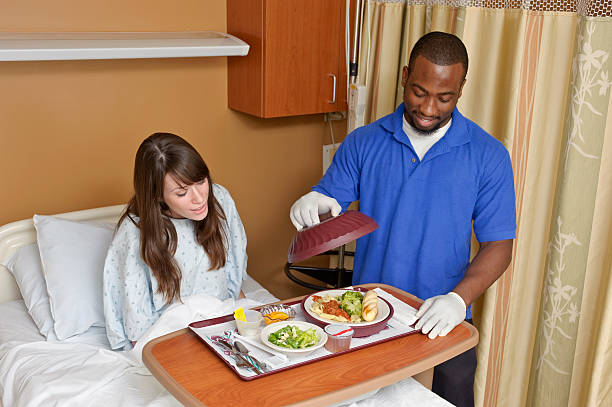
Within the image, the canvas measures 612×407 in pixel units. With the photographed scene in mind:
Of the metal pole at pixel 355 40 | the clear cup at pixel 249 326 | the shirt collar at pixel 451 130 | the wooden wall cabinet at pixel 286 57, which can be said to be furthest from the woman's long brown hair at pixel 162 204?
the metal pole at pixel 355 40

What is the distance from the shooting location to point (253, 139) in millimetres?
3119

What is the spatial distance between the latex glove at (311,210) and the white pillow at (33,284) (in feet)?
3.30

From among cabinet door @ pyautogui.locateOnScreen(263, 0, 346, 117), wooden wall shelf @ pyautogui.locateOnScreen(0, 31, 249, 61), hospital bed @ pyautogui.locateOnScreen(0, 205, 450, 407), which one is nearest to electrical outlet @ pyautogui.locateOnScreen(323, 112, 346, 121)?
cabinet door @ pyautogui.locateOnScreen(263, 0, 346, 117)

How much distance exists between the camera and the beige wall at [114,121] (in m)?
2.47

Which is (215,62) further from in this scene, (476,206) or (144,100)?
(476,206)

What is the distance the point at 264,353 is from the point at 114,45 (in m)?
1.33

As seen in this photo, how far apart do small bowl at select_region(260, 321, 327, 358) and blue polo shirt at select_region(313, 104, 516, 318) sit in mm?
610

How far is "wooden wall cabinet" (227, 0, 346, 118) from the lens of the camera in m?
2.75

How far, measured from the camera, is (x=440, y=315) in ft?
5.77

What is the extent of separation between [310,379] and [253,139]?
1.78 meters

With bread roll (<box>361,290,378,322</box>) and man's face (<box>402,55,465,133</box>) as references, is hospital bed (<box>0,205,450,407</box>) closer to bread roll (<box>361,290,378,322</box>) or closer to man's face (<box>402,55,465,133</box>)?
bread roll (<box>361,290,378,322</box>)

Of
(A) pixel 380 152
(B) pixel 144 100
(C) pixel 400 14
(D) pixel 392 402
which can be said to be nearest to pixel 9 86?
(B) pixel 144 100

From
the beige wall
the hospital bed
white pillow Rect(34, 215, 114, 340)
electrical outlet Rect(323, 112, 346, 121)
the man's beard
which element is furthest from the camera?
electrical outlet Rect(323, 112, 346, 121)

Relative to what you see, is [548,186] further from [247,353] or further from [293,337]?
[247,353]
